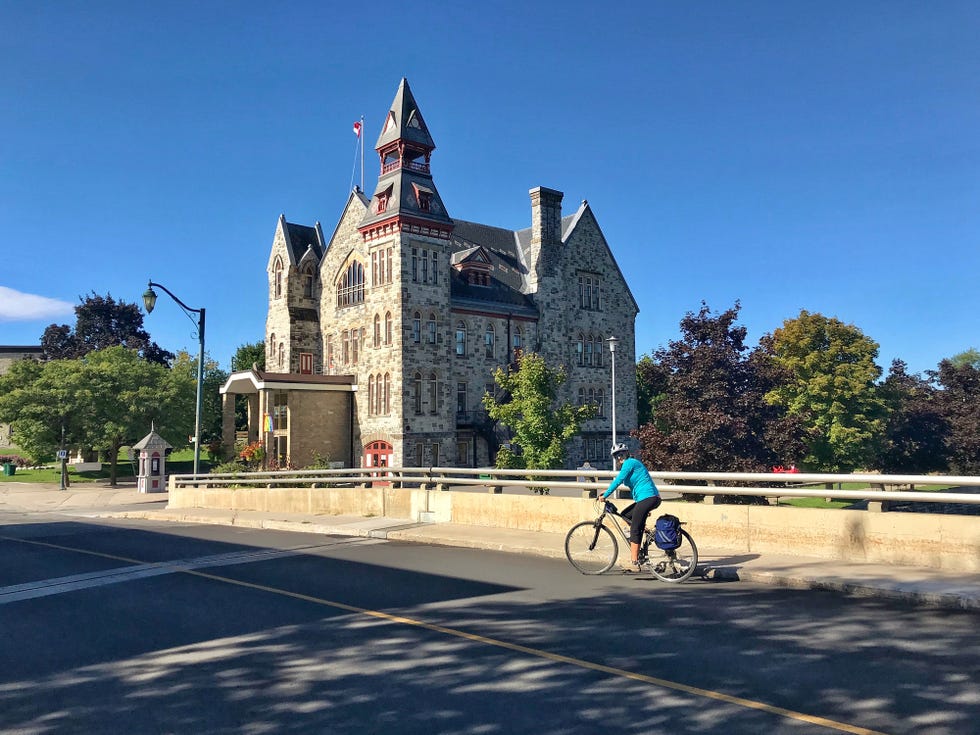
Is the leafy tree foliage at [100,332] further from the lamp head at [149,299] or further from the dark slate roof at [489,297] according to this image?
the lamp head at [149,299]

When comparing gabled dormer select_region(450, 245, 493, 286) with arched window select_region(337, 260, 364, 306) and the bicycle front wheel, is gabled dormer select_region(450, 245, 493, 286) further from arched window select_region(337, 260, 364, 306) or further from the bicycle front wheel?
the bicycle front wheel

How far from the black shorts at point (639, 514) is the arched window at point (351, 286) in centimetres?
3828

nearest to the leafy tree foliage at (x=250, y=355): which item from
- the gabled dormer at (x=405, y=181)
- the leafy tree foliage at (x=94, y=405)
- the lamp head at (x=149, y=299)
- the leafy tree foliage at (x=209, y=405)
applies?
the leafy tree foliage at (x=209, y=405)

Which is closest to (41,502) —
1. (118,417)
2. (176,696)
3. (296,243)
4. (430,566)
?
(118,417)

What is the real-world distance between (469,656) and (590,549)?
4.91 meters

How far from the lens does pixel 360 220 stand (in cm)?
4834

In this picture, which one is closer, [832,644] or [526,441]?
[832,644]

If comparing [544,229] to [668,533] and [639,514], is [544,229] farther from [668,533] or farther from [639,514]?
[668,533]

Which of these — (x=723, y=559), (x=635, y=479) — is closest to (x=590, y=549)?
(x=635, y=479)

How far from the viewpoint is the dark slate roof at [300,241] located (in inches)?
2056

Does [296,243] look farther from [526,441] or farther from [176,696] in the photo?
[176,696]

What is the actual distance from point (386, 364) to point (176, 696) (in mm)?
38185

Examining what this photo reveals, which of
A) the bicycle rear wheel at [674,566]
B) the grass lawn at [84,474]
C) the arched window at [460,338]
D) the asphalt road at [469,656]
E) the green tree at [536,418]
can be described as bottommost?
the grass lawn at [84,474]

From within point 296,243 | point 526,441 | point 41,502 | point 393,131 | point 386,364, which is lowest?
point 41,502
